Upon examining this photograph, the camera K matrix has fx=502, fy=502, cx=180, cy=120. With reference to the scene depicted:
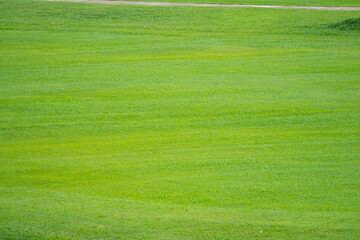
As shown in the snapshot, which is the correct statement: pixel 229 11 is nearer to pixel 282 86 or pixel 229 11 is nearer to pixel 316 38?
pixel 316 38

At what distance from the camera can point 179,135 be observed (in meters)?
10.1

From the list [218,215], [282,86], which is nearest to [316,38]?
[282,86]

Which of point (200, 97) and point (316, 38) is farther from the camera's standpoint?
point (316, 38)

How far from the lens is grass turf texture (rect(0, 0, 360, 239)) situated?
6.40 meters

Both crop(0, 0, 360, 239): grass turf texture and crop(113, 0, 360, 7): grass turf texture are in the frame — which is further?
crop(113, 0, 360, 7): grass turf texture

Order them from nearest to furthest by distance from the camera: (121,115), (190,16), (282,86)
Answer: (121,115)
(282,86)
(190,16)

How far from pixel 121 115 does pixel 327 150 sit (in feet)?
15.1

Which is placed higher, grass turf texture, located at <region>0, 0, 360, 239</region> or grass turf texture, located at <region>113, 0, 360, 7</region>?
grass turf texture, located at <region>0, 0, 360, 239</region>

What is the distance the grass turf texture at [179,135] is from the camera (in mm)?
6402

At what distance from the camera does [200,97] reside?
41.3 feet

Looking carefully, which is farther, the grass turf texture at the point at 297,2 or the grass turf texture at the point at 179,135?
the grass turf texture at the point at 297,2

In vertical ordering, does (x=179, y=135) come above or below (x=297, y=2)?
above

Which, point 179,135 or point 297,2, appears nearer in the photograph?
point 179,135

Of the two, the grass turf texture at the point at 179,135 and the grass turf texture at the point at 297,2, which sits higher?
the grass turf texture at the point at 179,135
